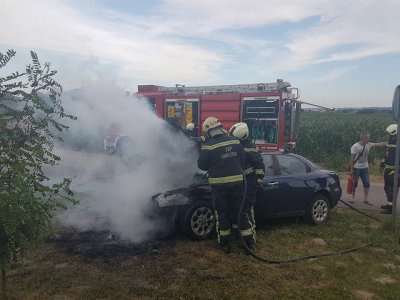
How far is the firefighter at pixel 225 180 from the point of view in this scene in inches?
243

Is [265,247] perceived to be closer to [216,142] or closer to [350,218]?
[216,142]

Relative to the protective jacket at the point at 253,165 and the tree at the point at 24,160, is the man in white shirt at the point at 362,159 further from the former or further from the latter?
the tree at the point at 24,160

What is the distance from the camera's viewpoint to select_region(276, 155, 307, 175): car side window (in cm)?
755

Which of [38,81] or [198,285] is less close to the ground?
[38,81]

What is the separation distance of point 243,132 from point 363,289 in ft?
9.45

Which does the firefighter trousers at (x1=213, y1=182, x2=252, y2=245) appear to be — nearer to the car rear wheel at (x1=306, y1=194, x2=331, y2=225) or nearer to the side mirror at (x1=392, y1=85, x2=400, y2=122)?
the car rear wheel at (x1=306, y1=194, x2=331, y2=225)

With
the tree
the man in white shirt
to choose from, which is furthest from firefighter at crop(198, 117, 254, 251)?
the man in white shirt

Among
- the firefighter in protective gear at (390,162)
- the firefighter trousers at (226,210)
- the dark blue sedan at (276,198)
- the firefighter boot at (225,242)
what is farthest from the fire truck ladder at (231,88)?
the firefighter boot at (225,242)

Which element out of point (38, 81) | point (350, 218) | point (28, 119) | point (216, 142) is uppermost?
point (38, 81)

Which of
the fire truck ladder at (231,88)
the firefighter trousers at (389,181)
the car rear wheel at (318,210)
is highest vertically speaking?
the fire truck ladder at (231,88)

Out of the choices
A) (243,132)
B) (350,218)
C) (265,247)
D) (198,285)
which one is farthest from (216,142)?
(350,218)

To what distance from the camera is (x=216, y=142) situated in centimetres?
627

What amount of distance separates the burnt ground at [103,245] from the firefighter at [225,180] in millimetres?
855

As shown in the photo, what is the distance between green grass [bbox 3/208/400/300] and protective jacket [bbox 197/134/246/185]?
1086 mm
